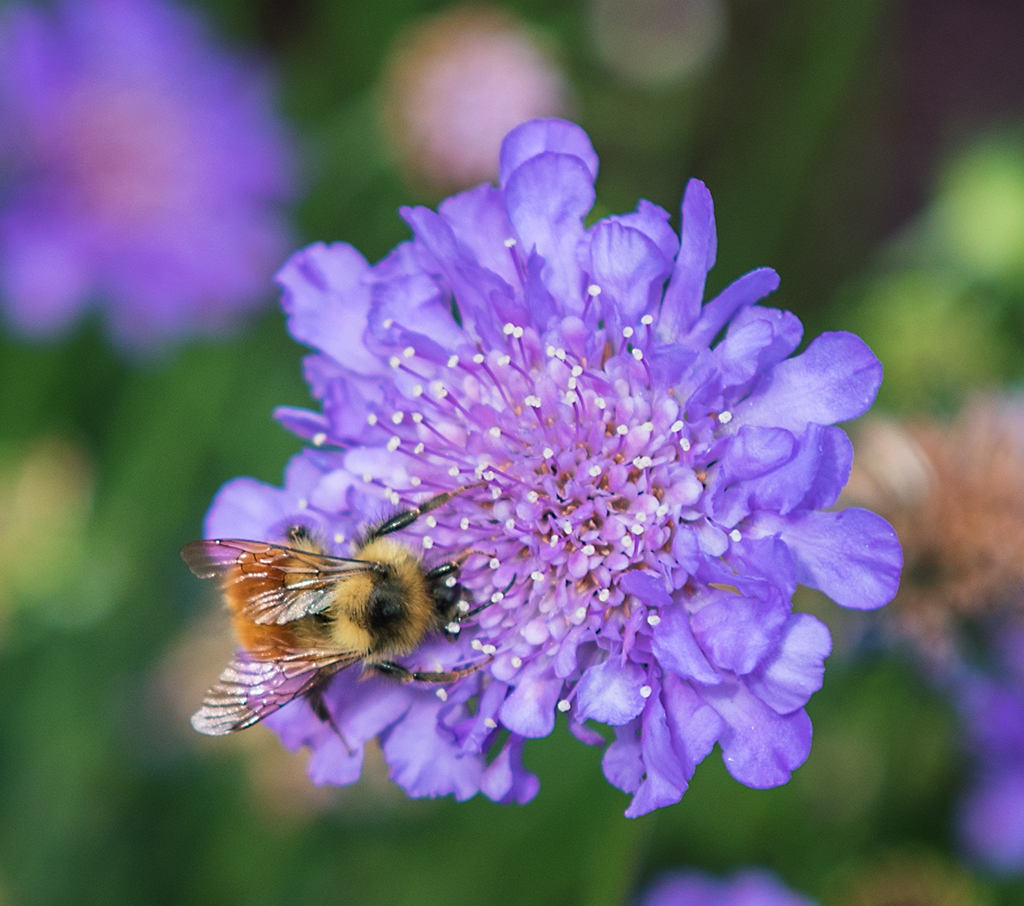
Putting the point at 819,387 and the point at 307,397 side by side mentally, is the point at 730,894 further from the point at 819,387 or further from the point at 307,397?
the point at 307,397

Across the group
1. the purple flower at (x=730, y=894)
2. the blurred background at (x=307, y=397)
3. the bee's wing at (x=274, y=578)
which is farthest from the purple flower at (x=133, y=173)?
the purple flower at (x=730, y=894)

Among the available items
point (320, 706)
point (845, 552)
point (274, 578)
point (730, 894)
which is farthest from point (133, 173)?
point (845, 552)

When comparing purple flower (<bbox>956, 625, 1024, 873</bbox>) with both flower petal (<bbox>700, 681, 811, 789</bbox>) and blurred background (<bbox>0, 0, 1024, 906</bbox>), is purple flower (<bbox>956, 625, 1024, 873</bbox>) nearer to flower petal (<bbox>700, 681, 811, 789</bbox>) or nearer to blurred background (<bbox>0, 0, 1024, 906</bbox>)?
blurred background (<bbox>0, 0, 1024, 906</bbox>)

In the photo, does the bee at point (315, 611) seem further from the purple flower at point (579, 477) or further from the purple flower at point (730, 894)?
the purple flower at point (730, 894)

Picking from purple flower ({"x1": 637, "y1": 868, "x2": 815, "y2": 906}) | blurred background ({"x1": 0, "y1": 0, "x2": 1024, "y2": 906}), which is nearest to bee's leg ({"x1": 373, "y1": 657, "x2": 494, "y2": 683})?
blurred background ({"x1": 0, "y1": 0, "x2": 1024, "y2": 906})

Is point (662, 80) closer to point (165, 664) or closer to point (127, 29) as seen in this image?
point (127, 29)

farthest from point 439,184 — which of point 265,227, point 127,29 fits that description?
point 127,29
